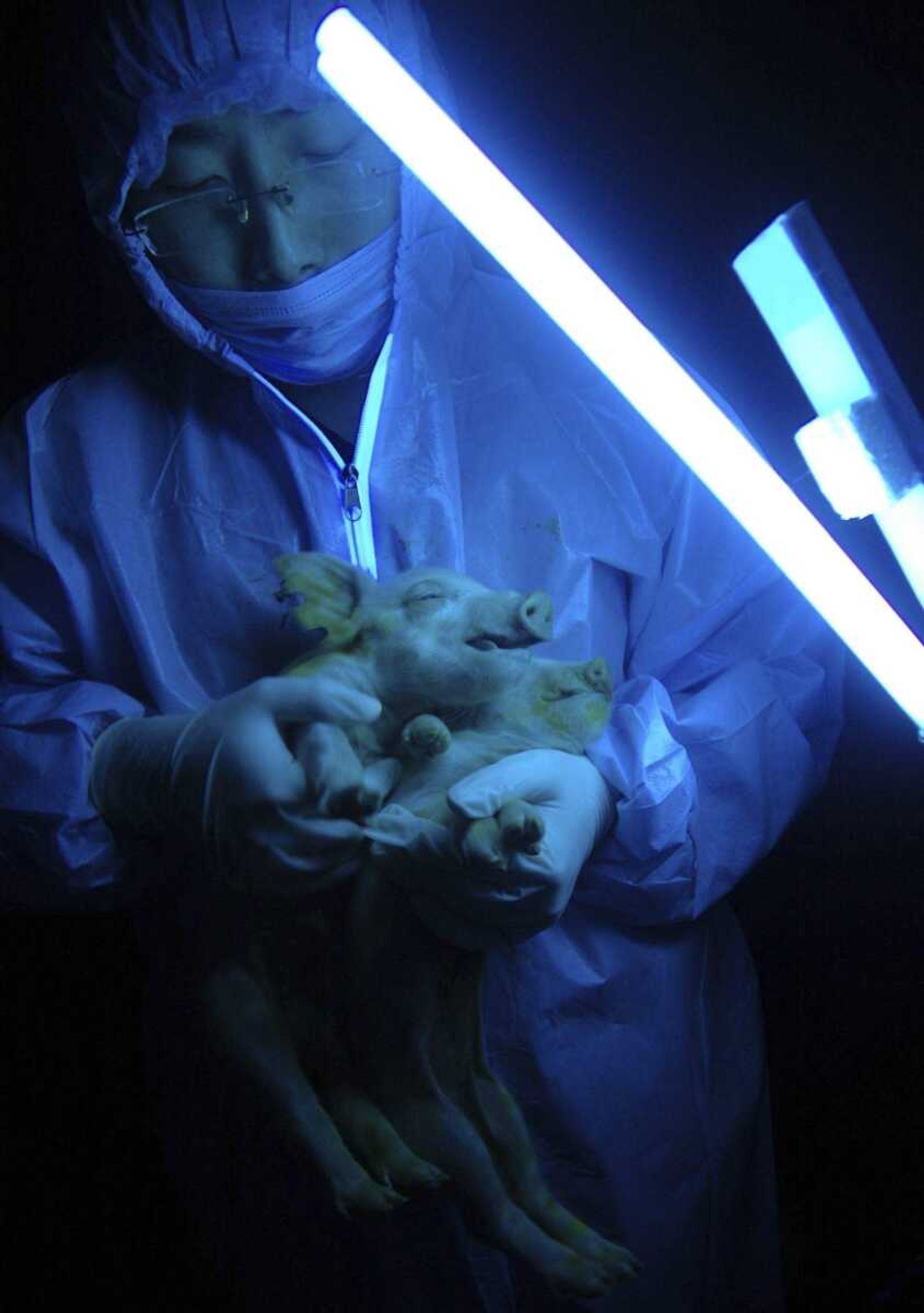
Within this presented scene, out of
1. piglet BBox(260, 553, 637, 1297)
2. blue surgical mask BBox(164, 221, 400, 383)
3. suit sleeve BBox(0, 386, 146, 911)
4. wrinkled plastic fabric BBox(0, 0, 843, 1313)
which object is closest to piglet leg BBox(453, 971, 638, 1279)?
piglet BBox(260, 553, 637, 1297)

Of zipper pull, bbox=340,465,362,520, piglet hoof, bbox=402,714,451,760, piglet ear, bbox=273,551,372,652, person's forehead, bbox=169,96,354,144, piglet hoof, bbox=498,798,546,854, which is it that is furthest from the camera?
zipper pull, bbox=340,465,362,520

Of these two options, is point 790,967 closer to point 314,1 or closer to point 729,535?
point 729,535

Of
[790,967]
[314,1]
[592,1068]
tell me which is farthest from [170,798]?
[790,967]

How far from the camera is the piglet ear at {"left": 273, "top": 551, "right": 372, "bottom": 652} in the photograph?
1.39 m

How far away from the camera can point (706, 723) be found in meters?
1.61

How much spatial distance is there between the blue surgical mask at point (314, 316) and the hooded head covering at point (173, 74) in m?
0.05

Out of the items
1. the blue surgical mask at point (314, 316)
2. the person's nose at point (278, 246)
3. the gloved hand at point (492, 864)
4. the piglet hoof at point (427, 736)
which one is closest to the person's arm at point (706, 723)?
the gloved hand at point (492, 864)

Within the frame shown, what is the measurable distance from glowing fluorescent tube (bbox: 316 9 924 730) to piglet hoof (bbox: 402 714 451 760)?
413 millimetres

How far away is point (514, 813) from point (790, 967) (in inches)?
47.0

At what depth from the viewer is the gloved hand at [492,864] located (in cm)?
123

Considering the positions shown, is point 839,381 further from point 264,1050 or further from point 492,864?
point 264,1050

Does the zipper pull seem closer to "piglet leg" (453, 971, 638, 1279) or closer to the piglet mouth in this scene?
the piglet mouth

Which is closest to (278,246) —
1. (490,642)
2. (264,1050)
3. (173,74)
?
(173,74)

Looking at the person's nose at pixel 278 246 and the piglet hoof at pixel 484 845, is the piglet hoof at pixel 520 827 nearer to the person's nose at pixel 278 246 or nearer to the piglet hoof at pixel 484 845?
the piglet hoof at pixel 484 845
